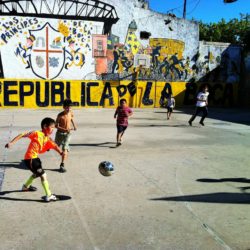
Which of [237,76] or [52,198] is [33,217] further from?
[237,76]

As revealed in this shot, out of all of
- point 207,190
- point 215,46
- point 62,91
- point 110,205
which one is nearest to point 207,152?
point 207,190

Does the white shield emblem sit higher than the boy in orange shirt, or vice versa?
the white shield emblem

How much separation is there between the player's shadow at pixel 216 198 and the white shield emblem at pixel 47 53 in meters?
19.4

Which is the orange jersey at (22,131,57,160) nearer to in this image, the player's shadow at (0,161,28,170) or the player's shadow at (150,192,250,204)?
the player's shadow at (150,192,250,204)

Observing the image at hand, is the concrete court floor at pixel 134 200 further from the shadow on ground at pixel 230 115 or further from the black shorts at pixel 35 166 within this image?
the shadow on ground at pixel 230 115

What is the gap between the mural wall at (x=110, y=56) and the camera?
2395cm

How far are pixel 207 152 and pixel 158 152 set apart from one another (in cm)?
133

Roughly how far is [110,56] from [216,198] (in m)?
20.2

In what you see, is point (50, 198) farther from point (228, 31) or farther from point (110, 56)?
point (228, 31)

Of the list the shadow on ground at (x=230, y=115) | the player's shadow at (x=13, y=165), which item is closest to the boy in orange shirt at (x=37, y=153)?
the player's shadow at (x=13, y=165)

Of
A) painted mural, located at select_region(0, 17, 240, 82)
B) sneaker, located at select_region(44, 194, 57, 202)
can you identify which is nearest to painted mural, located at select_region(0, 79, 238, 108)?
painted mural, located at select_region(0, 17, 240, 82)

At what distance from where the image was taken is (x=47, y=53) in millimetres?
24391

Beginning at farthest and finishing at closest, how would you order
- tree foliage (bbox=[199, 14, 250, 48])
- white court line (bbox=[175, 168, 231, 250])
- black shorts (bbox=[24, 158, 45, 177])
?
tree foliage (bbox=[199, 14, 250, 48]) < black shorts (bbox=[24, 158, 45, 177]) < white court line (bbox=[175, 168, 231, 250])

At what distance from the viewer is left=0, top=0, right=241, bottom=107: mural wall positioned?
2395cm
